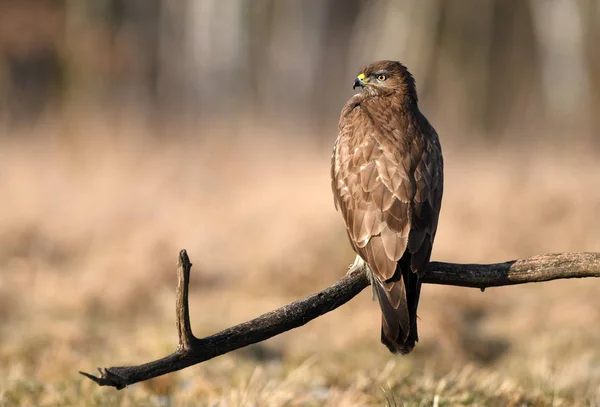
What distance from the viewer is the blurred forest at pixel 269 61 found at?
69.5 ft

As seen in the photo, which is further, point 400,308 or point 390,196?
point 390,196

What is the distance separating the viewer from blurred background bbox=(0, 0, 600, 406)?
605cm

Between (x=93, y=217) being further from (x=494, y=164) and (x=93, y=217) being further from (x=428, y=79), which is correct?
(x=428, y=79)

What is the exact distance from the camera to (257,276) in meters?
9.84

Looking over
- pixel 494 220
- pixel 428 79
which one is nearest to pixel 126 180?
pixel 494 220

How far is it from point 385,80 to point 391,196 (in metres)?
1.10

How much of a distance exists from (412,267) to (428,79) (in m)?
23.1

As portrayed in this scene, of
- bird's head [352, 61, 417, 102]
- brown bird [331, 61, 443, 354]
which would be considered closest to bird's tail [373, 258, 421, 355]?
brown bird [331, 61, 443, 354]

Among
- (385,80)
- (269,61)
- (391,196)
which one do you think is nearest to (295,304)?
(391,196)

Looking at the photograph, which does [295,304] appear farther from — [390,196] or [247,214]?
[247,214]

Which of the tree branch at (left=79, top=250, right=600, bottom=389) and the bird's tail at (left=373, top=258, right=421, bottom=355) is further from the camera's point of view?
the bird's tail at (left=373, top=258, right=421, bottom=355)

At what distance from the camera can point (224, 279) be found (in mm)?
10102

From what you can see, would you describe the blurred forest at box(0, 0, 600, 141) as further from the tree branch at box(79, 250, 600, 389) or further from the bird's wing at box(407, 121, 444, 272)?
the tree branch at box(79, 250, 600, 389)

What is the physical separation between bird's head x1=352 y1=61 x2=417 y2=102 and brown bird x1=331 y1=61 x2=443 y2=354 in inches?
4.2
